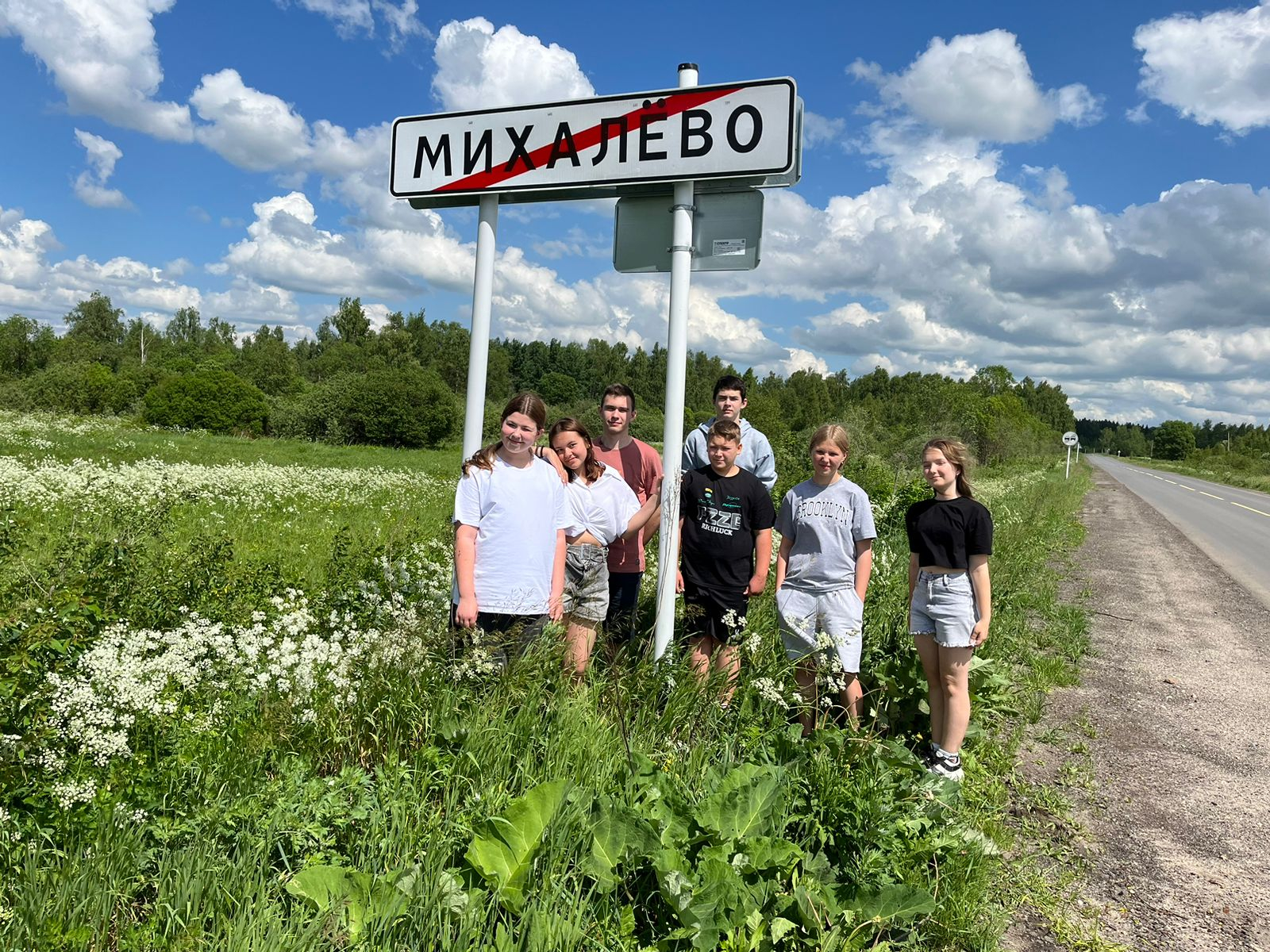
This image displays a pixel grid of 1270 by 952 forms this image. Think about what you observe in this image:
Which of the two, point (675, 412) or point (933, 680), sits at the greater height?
point (675, 412)

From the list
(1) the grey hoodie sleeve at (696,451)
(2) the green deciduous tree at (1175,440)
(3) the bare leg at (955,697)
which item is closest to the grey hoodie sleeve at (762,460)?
(1) the grey hoodie sleeve at (696,451)

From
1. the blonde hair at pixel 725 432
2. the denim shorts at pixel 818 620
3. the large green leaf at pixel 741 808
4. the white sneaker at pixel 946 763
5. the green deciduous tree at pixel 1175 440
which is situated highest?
the green deciduous tree at pixel 1175 440

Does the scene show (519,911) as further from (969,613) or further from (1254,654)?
(1254,654)

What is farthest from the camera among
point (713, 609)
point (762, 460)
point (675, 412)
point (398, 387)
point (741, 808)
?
point (398, 387)

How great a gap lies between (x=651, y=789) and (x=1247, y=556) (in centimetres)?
1687

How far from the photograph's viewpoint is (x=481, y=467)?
11.8ft

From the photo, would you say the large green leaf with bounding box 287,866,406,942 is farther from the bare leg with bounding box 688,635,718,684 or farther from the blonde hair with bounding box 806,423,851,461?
the blonde hair with bounding box 806,423,851,461

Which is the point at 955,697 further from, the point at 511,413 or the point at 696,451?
the point at 511,413

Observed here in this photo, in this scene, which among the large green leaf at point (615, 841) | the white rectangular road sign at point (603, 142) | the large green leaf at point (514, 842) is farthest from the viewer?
the white rectangular road sign at point (603, 142)

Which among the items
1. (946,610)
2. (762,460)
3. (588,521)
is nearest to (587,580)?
(588,521)

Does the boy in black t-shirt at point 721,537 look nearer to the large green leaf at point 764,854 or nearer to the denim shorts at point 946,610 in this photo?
the denim shorts at point 946,610

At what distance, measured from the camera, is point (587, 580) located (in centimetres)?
401

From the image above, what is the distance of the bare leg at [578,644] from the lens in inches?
141

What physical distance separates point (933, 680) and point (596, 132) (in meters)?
3.17
